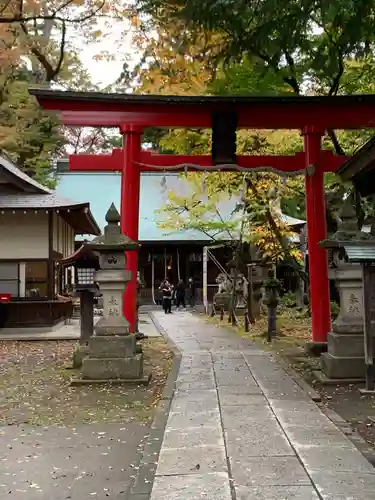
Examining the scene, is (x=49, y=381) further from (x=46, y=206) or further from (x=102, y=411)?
(x=46, y=206)

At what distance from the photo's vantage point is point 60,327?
18.0 m

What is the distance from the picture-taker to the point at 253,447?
5109 mm

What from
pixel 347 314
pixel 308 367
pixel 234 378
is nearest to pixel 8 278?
pixel 234 378

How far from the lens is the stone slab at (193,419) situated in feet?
19.6

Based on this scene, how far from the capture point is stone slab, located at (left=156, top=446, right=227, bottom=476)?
4.50m

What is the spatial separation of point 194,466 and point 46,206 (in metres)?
13.3

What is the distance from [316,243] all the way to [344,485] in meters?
6.96

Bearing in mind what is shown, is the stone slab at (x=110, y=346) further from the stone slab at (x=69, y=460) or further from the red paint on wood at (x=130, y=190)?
the stone slab at (x=69, y=460)

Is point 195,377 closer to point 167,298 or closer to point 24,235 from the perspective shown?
point 24,235

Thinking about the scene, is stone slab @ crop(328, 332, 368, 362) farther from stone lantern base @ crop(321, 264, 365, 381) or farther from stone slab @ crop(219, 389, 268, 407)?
stone slab @ crop(219, 389, 268, 407)

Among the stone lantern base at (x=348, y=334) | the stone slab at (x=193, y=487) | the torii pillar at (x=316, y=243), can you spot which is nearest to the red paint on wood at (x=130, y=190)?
the torii pillar at (x=316, y=243)

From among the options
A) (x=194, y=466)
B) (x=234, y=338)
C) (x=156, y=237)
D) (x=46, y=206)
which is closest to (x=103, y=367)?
(x=194, y=466)

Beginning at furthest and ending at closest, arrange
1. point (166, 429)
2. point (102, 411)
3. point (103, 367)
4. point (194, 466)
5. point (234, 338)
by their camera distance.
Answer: point (234, 338)
point (103, 367)
point (102, 411)
point (166, 429)
point (194, 466)

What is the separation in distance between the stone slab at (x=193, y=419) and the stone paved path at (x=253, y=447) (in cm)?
1
